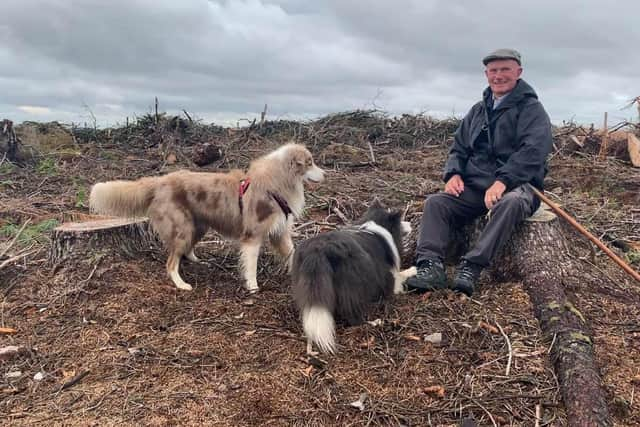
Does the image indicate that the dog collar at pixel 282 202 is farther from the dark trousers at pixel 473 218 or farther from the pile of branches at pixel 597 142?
the pile of branches at pixel 597 142

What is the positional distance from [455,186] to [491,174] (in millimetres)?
317

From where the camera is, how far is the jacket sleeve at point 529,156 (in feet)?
13.3

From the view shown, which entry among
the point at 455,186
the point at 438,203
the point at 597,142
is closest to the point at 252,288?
the point at 438,203

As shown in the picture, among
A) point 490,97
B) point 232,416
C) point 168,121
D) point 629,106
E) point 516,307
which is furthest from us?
point 168,121

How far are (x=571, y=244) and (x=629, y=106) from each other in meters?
5.75

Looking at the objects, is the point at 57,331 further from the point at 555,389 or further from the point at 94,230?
the point at 555,389

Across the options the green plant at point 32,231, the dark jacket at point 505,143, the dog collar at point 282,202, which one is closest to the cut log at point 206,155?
the green plant at point 32,231

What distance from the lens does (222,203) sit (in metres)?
4.80

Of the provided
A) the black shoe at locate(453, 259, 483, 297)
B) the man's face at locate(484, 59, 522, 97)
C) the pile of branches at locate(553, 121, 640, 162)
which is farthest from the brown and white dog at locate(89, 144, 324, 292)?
the pile of branches at locate(553, 121, 640, 162)

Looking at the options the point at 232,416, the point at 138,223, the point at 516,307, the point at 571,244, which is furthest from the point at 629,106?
the point at 232,416

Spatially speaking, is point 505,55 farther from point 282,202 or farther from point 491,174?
point 282,202

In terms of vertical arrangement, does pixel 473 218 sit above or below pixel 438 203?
below

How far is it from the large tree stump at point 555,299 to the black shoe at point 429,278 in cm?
51

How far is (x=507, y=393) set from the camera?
111 inches
